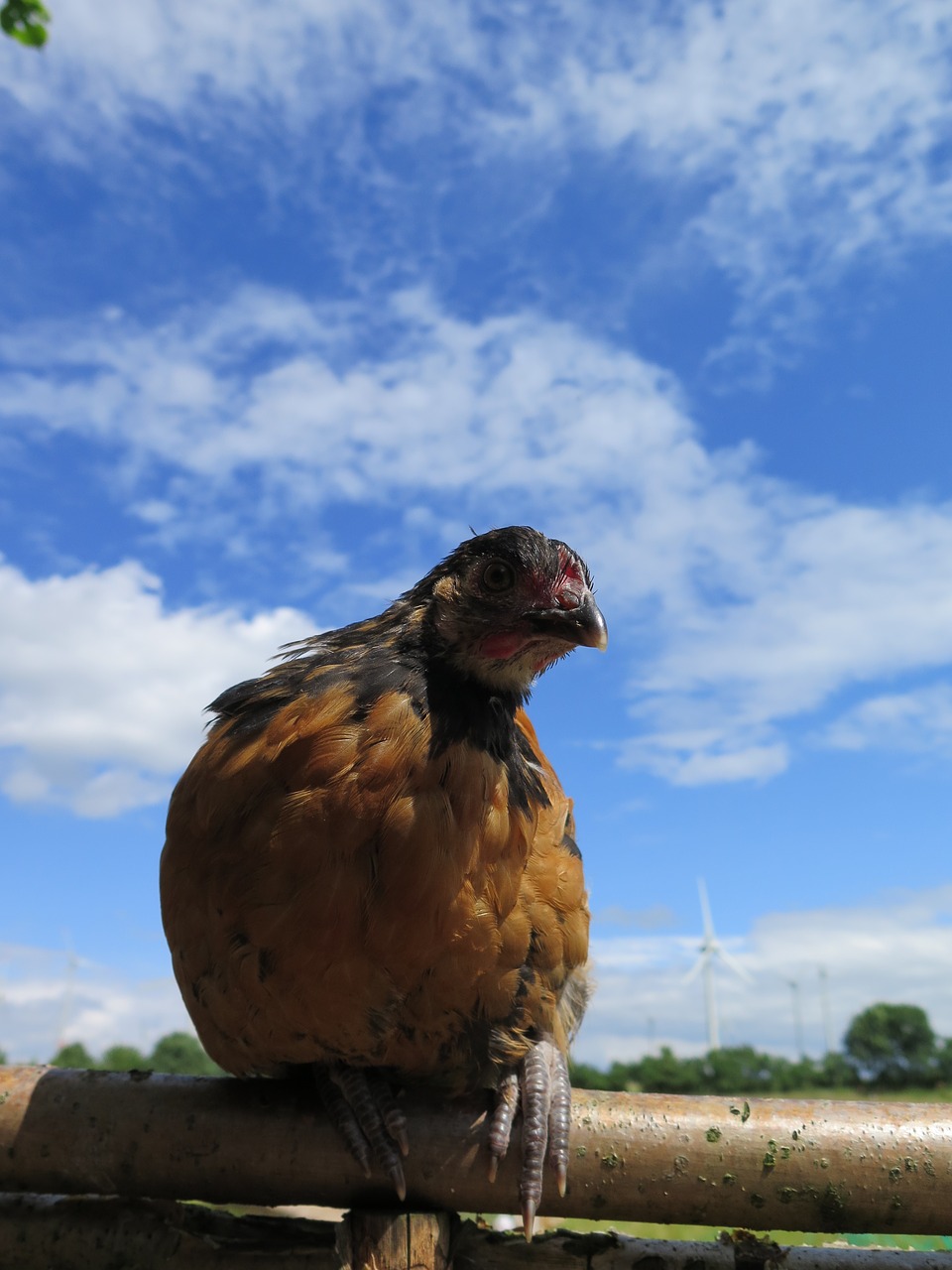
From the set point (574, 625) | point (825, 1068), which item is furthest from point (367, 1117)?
point (825, 1068)

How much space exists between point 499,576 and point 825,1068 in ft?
104

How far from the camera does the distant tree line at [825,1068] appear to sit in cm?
2431

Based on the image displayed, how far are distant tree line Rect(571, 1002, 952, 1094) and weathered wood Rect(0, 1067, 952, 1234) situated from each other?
20436mm

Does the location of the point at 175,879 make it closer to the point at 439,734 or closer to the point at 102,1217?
the point at 439,734

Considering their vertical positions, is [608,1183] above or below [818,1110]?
below

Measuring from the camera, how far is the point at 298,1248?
102 inches

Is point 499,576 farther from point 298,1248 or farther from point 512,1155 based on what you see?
point 298,1248

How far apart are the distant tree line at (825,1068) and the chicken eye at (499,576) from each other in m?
21.2

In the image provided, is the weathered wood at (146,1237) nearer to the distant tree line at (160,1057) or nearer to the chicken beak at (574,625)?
the chicken beak at (574,625)

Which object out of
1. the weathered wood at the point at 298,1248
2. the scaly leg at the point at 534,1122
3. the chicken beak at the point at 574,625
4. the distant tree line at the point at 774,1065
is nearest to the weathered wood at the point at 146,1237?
the weathered wood at the point at 298,1248

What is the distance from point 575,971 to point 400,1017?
2.41 ft

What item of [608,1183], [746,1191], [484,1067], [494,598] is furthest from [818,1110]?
[494,598]

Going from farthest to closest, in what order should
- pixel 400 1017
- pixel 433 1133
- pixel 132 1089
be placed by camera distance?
1. pixel 132 1089
2. pixel 433 1133
3. pixel 400 1017

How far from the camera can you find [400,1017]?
96.9 inches
